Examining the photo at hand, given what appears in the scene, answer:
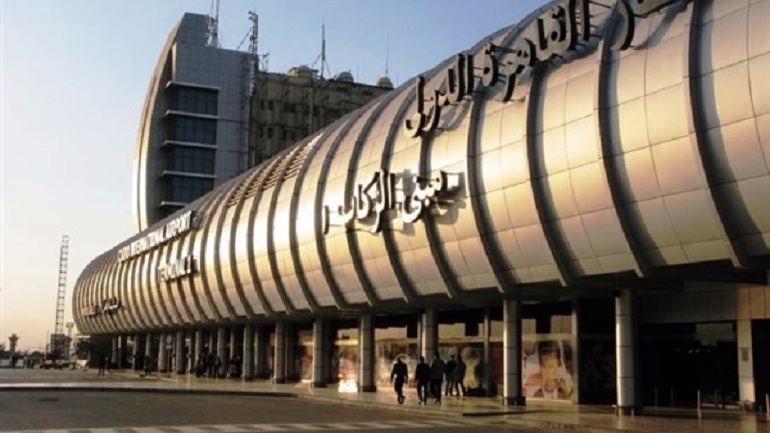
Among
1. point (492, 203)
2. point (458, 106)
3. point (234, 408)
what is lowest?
point (234, 408)

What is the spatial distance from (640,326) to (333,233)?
13546mm

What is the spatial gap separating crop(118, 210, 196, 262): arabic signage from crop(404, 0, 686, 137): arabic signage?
31573 mm

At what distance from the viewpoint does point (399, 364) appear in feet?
116

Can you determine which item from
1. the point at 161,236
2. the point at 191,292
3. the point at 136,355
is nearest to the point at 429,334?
the point at 191,292

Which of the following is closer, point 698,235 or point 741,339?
point 698,235

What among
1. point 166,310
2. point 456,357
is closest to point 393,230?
point 456,357

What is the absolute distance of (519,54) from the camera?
1137 inches

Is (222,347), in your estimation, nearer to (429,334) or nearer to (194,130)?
(429,334)

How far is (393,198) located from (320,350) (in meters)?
17.5

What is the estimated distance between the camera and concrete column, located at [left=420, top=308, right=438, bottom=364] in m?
39.8

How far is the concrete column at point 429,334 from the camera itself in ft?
131

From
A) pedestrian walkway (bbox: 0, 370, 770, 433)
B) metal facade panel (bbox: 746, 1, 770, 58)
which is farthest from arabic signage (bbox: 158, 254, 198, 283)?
metal facade panel (bbox: 746, 1, 770, 58)

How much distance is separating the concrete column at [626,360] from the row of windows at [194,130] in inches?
4062

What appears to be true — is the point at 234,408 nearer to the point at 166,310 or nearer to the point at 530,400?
the point at 530,400
